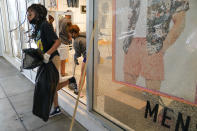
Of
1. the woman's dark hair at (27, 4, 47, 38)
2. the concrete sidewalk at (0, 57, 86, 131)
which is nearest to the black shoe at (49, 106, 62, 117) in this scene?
the concrete sidewalk at (0, 57, 86, 131)

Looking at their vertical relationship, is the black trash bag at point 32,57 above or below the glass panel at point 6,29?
below

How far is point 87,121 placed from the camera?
7.48 ft

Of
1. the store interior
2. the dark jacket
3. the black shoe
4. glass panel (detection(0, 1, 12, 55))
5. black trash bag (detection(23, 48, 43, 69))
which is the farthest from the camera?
glass panel (detection(0, 1, 12, 55))

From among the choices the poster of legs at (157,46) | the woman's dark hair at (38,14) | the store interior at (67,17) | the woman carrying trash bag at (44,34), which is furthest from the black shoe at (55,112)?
the poster of legs at (157,46)

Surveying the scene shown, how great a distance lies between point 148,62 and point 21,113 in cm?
243

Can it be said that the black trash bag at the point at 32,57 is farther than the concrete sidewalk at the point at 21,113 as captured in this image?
No

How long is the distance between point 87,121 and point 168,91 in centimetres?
136

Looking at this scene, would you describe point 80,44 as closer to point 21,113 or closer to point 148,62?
point 21,113

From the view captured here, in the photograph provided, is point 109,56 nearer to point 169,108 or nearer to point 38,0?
point 169,108

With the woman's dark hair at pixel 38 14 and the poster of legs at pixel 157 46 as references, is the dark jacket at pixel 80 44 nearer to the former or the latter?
the woman's dark hair at pixel 38 14

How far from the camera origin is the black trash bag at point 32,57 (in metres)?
2.12

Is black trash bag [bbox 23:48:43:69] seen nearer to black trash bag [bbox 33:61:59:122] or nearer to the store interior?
black trash bag [bbox 33:61:59:122]

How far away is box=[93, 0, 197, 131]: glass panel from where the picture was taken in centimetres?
120

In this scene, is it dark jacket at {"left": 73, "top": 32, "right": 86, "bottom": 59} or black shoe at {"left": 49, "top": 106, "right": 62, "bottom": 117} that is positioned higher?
dark jacket at {"left": 73, "top": 32, "right": 86, "bottom": 59}
